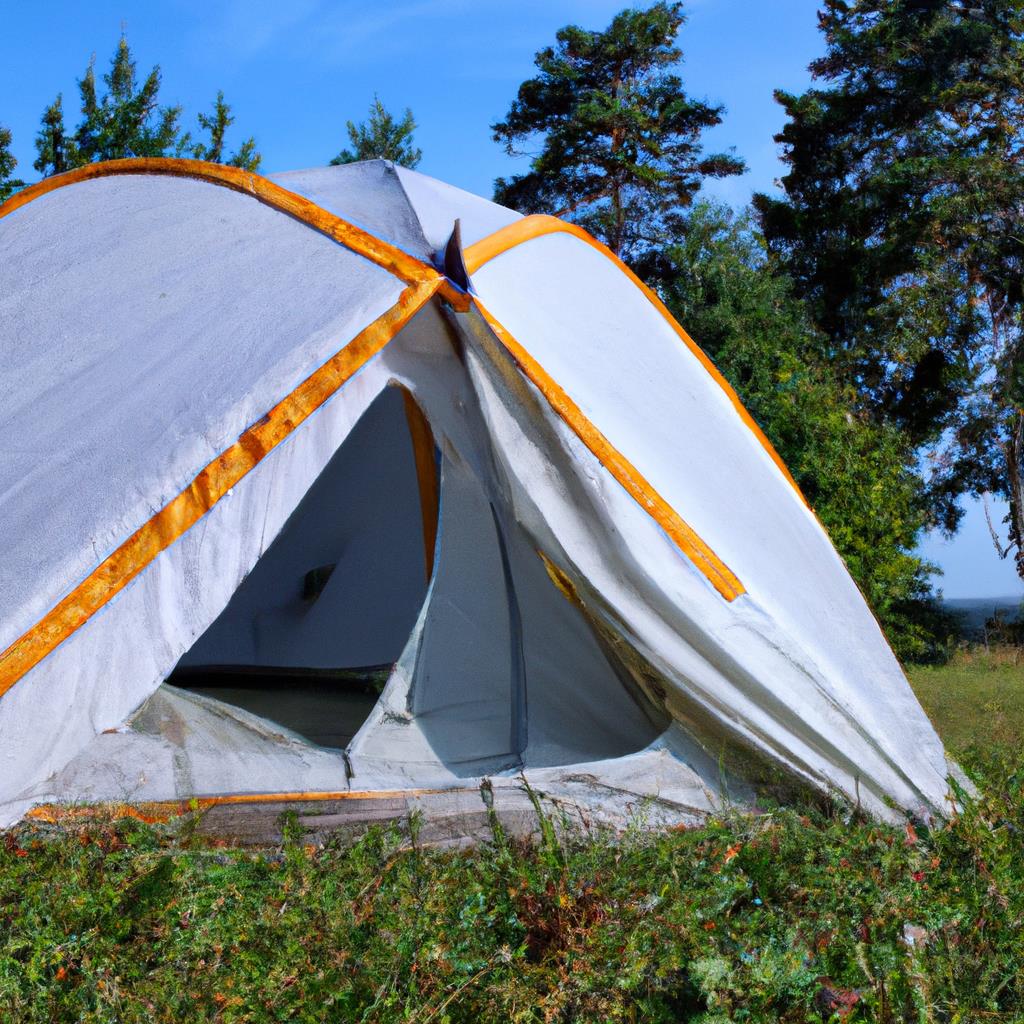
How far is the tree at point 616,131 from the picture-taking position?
58.1 feet

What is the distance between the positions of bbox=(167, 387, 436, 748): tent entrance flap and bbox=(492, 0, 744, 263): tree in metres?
13.0

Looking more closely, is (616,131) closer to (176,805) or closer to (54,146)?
(54,146)

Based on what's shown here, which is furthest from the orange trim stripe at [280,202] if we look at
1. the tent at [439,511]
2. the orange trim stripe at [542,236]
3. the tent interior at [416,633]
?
the tent interior at [416,633]

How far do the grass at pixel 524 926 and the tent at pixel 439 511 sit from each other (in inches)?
9.9

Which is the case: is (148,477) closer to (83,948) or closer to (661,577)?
(83,948)

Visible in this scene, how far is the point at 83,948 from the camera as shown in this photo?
2.16 metres

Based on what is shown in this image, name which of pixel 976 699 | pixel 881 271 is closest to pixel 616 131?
pixel 881 271

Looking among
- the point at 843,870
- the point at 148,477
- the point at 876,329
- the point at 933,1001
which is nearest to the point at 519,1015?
the point at 933,1001

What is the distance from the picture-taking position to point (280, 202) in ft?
11.2

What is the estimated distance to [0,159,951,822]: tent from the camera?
8.14ft

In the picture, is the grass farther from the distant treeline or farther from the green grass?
the distant treeline

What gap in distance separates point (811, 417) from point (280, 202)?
690 cm

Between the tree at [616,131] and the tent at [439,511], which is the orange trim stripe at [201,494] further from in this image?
the tree at [616,131]

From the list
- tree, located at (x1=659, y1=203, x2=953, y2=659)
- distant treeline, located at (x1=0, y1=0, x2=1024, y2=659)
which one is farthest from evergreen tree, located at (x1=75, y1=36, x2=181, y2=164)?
tree, located at (x1=659, y1=203, x2=953, y2=659)
